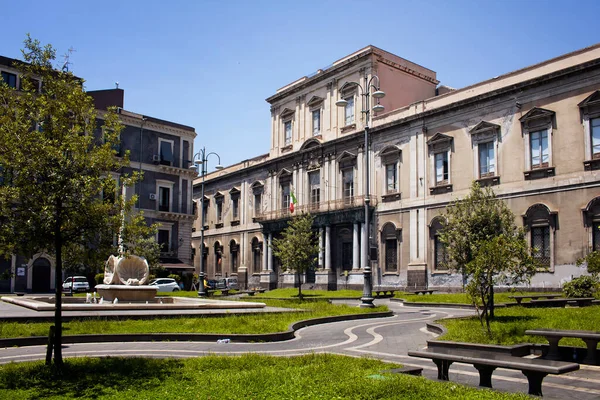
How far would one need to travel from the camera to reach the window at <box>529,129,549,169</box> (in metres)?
29.8

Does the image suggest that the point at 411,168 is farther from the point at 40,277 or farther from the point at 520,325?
the point at 40,277

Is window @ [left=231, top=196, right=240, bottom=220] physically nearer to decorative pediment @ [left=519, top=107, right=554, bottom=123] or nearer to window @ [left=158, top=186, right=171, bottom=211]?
window @ [left=158, top=186, right=171, bottom=211]

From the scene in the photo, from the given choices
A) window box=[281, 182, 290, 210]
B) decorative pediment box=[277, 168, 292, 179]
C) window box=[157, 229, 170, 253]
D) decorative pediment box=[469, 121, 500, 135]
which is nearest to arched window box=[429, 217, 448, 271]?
decorative pediment box=[469, 121, 500, 135]

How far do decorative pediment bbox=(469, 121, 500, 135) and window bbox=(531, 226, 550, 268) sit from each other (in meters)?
6.13

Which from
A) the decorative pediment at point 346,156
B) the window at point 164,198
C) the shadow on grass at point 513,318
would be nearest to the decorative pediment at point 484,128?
the decorative pediment at point 346,156

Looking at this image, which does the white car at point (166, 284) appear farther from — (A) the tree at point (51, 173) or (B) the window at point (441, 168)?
(A) the tree at point (51, 173)

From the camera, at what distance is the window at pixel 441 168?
116ft

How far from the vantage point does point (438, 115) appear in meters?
36.0

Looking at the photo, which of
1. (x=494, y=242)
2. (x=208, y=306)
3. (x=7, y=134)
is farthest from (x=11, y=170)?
(x=208, y=306)

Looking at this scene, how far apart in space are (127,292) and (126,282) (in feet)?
3.39

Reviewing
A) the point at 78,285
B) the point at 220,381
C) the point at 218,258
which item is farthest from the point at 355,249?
the point at 220,381

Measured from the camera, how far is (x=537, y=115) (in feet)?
98.3

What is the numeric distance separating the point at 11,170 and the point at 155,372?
380 centimetres

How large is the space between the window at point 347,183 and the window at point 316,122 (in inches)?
197
